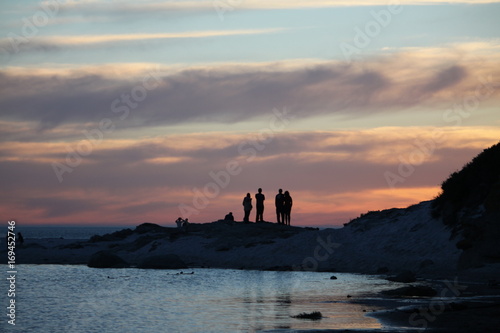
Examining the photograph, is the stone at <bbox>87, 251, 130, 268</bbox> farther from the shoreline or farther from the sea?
the sea

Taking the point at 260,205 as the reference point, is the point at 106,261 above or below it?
below

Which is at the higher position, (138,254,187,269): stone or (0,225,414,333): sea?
(138,254,187,269): stone

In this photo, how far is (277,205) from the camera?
170 ft

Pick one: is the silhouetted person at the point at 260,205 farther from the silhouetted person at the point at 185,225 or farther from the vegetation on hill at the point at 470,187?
the vegetation on hill at the point at 470,187

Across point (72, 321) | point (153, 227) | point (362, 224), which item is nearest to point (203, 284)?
point (72, 321)

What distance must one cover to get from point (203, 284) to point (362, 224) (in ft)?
52.3

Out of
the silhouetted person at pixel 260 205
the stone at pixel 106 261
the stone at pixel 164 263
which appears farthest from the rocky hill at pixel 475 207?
the stone at pixel 106 261

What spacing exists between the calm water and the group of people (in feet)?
34.0

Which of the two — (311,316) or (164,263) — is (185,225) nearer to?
(164,263)

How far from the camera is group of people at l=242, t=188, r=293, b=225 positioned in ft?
167

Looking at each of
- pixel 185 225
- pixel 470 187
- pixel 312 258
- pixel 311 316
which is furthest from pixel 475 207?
pixel 185 225

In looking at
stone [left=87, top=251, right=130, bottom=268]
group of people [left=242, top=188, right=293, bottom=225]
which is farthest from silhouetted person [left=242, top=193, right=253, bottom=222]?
stone [left=87, top=251, right=130, bottom=268]

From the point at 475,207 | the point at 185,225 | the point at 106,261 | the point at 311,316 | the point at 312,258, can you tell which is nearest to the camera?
the point at 311,316

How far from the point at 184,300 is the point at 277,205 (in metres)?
24.8
